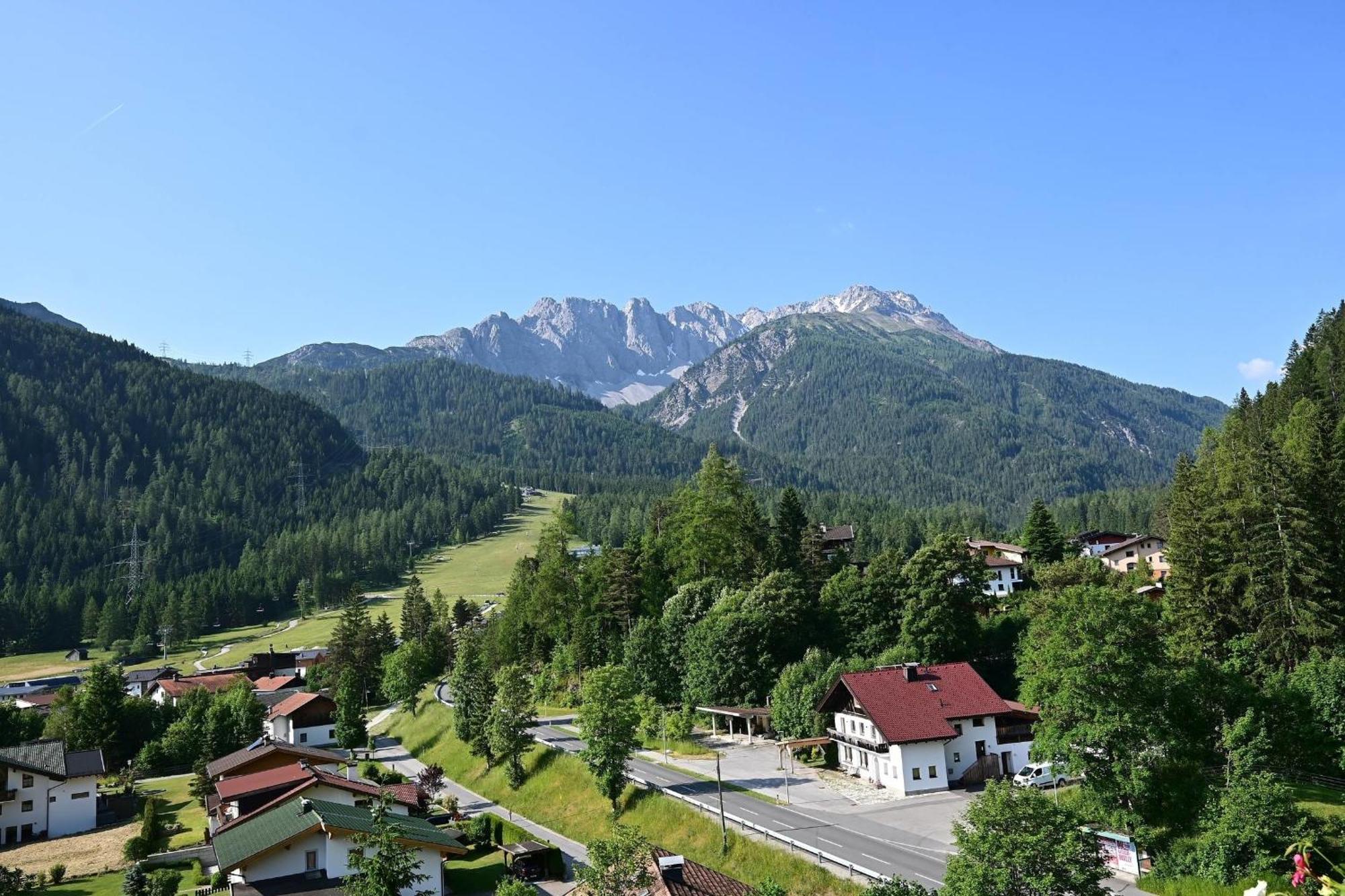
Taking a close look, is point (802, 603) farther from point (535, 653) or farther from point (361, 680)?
point (361, 680)

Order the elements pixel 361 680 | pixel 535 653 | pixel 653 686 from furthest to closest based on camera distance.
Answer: pixel 361 680, pixel 535 653, pixel 653 686

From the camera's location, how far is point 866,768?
61.8 meters

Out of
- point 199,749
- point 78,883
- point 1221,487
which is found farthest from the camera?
point 199,749

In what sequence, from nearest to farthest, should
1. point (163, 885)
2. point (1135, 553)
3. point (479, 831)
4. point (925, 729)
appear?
point (163, 885) < point (925, 729) < point (479, 831) < point (1135, 553)

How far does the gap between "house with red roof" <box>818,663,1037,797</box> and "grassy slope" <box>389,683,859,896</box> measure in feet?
45.6

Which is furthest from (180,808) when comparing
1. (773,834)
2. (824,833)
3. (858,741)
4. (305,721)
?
(824,833)

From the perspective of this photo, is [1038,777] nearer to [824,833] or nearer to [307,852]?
[824,833]

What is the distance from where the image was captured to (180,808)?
7631 cm

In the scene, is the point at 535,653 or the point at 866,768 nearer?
the point at 866,768

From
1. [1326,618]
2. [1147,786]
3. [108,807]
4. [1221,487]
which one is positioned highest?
[1221,487]

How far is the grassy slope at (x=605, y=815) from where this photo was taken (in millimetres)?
44781

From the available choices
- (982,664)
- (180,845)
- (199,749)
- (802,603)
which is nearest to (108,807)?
(199,749)

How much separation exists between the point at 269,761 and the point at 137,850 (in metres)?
9.53

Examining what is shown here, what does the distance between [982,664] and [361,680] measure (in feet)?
273
